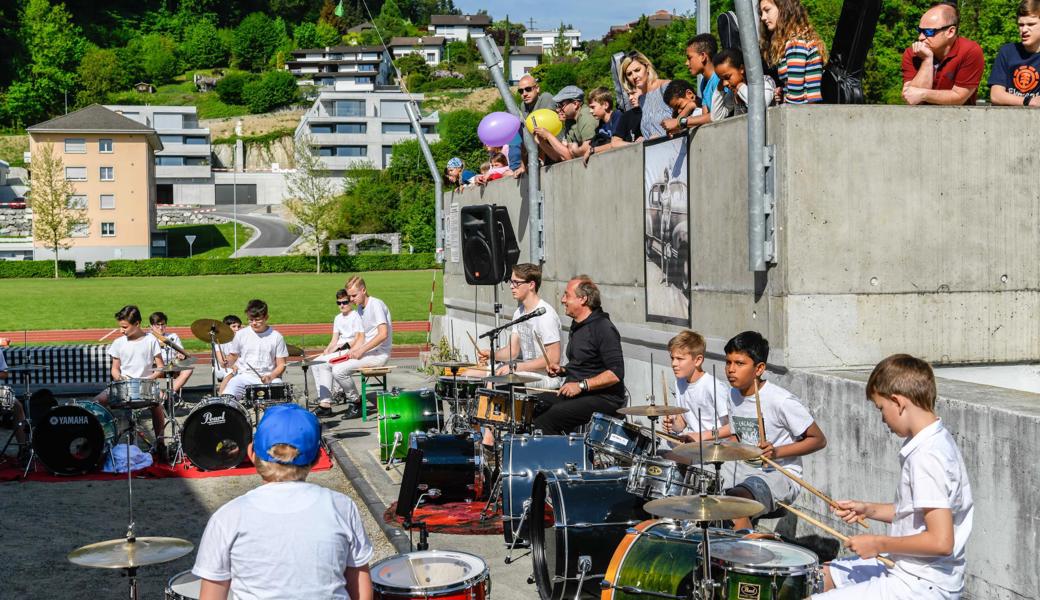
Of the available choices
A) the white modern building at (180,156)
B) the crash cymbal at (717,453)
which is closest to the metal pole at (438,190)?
the crash cymbal at (717,453)

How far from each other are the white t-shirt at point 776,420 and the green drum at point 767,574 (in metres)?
1.63

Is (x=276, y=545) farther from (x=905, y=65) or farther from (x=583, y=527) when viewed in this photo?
(x=905, y=65)

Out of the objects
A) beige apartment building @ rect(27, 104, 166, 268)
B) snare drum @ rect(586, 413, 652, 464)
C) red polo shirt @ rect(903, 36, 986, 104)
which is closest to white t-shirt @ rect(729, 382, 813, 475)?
snare drum @ rect(586, 413, 652, 464)

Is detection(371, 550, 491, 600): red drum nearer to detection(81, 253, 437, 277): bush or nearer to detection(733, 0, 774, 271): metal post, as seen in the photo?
detection(733, 0, 774, 271): metal post

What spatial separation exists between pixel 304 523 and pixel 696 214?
7.00m

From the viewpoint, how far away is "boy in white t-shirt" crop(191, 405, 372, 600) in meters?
4.10

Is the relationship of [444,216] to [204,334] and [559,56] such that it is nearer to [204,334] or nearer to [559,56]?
[204,334]

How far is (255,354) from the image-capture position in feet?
49.3

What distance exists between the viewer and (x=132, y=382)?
12.6 meters

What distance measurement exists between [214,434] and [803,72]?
757 cm

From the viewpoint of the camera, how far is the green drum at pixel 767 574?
17.0ft

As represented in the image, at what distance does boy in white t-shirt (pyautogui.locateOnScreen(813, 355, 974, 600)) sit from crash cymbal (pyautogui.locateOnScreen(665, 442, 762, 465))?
0.85 meters

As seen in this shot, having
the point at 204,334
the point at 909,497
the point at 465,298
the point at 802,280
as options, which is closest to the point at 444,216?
the point at 465,298

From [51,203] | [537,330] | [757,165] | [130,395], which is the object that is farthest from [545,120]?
[51,203]
